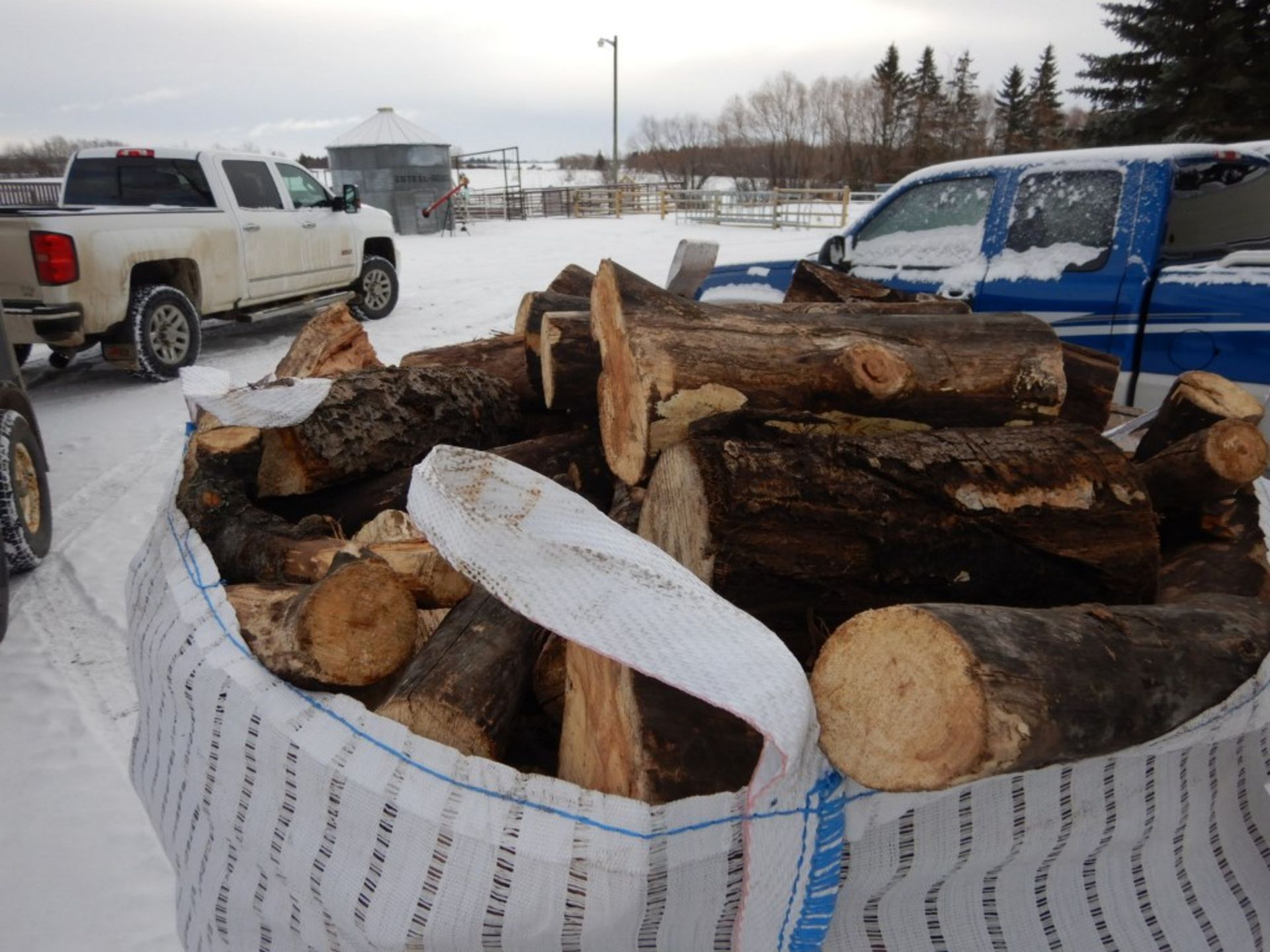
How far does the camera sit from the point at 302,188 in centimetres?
913

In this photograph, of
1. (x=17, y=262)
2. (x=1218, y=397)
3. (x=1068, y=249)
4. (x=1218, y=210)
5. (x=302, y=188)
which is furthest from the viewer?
(x=302, y=188)

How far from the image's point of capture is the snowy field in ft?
7.22

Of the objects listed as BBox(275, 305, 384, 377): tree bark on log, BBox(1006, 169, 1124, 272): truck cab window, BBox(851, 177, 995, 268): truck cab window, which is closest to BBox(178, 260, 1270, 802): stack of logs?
BBox(275, 305, 384, 377): tree bark on log

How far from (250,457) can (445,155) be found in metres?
25.1

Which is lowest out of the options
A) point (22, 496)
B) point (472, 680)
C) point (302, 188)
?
point (22, 496)

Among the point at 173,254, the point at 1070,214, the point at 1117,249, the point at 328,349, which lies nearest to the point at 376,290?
the point at 173,254

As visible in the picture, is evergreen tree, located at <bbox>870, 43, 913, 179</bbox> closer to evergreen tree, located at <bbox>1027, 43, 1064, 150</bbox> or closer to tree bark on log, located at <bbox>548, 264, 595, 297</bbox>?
evergreen tree, located at <bbox>1027, 43, 1064, 150</bbox>

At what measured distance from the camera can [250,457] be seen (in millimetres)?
2256

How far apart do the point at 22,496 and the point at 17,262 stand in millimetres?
3017

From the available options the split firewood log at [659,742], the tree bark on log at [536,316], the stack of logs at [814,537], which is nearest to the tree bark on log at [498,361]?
the tree bark on log at [536,316]

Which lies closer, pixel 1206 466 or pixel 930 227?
pixel 1206 466

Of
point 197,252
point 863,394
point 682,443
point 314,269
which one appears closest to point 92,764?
point 682,443

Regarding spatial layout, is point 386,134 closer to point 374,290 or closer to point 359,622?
point 374,290

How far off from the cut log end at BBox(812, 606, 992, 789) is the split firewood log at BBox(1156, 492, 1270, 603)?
95 centimetres
